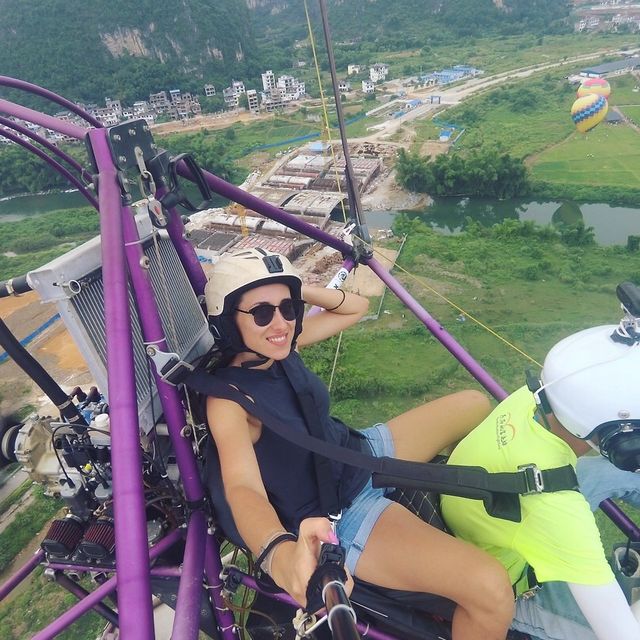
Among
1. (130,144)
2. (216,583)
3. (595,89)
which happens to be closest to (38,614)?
(216,583)

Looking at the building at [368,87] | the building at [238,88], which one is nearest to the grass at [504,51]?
the building at [368,87]

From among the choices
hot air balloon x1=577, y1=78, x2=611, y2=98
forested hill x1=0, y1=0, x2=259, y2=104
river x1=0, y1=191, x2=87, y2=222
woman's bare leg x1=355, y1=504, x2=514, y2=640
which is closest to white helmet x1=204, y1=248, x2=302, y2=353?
woman's bare leg x1=355, y1=504, x2=514, y2=640

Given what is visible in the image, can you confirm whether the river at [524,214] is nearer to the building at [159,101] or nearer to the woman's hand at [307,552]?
the woman's hand at [307,552]

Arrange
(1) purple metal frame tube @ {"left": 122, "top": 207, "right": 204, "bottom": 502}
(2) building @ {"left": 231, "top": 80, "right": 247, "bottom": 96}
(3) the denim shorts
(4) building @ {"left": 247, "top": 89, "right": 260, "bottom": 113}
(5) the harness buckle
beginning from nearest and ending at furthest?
1. (5) the harness buckle
2. (1) purple metal frame tube @ {"left": 122, "top": 207, "right": 204, "bottom": 502}
3. (3) the denim shorts
4. (4) building @ {"left": 247, "top": 89, "right": 260, "bottom": 113}
5. (2) building @ {"left": 231, "top": 80, "right": 247, "bottom": 96}

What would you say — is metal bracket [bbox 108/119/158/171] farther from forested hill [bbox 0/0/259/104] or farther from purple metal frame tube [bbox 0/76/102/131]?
forested hill [bbox 0/0/259/104]

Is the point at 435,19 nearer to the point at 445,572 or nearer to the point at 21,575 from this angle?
the point at 21,575

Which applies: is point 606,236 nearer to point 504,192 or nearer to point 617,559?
point 504,192
